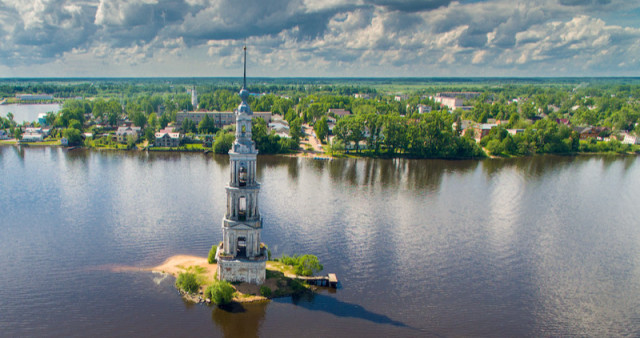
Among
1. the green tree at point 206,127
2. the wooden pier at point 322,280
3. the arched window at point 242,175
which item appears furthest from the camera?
the green tree at point 206,127

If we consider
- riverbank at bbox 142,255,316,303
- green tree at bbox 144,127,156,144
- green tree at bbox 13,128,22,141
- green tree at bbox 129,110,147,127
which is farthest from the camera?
green tree at bbox 129,110,147,127

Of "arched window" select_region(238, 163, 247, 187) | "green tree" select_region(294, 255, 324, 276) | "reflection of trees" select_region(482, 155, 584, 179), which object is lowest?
"green tree" select_region(294, 255, 324, 276)

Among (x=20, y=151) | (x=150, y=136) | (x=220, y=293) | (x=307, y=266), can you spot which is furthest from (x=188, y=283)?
(x=20, y=151)

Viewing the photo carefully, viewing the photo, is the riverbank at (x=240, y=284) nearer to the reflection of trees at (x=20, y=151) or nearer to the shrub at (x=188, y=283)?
the shrub at (x=188, y=283)

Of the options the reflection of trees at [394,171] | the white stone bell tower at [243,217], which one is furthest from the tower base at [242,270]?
the reflection of trees at [394,171]

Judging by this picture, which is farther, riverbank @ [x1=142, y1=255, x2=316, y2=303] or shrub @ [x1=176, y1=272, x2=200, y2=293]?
shrub @ [x1=176, y1=272, x2=200, y2=293]

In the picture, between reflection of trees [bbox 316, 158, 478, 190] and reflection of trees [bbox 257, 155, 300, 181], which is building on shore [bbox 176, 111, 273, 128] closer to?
reflection of trees [bbox 257, 155, 300, 181]

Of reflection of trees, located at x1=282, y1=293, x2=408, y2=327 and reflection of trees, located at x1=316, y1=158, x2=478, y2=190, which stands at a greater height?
reflection of trees, located at x1=316, y1=158, x2=478, y2=190

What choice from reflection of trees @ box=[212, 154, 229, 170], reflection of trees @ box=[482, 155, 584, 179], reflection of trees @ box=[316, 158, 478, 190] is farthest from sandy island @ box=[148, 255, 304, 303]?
reflection of trees @ box=[482, 155, 584, 179]
